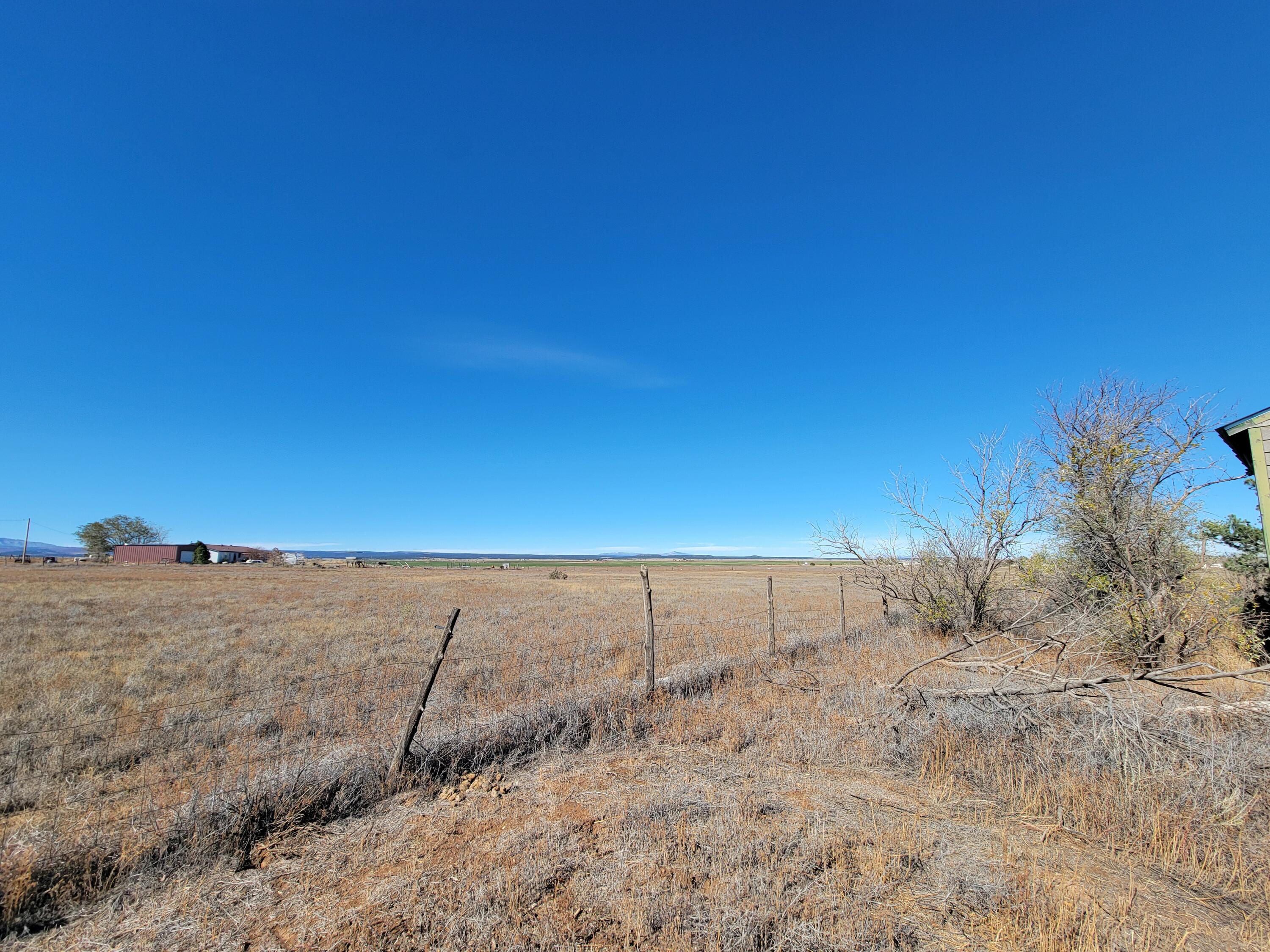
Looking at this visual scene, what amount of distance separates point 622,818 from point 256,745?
485 centimetres

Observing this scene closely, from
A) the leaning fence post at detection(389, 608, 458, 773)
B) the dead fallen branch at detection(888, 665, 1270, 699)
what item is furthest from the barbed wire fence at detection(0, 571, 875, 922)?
the dead fallen branch at detection(888, 665, 1270, 699)

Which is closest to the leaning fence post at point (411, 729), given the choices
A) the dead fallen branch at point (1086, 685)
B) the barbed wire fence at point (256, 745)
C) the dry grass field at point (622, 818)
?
the barbed wire fence at point (256, 745)

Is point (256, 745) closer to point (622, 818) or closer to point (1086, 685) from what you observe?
point (622, 818)

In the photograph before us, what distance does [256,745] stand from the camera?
269 inches

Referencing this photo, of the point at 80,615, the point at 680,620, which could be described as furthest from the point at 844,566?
the point at 80,615

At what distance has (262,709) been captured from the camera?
8.27m

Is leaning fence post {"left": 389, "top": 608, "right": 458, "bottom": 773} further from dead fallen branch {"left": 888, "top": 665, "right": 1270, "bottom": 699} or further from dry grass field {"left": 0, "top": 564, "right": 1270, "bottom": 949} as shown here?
dead fallen branch {"left": 888, "top": 665, "right": 1270, "bottom": 699}

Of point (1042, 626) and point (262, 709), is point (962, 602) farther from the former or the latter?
point (262, 709)

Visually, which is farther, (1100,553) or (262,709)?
(1100,553)

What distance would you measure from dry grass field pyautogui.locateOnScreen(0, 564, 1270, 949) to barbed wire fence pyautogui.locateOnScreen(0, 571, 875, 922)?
0.13ft

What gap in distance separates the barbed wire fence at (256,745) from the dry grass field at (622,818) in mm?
40

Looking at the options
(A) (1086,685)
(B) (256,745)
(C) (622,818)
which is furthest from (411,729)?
(A) (1086,685)

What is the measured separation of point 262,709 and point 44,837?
171 inches

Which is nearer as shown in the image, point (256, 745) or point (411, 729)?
point (411, 729)
